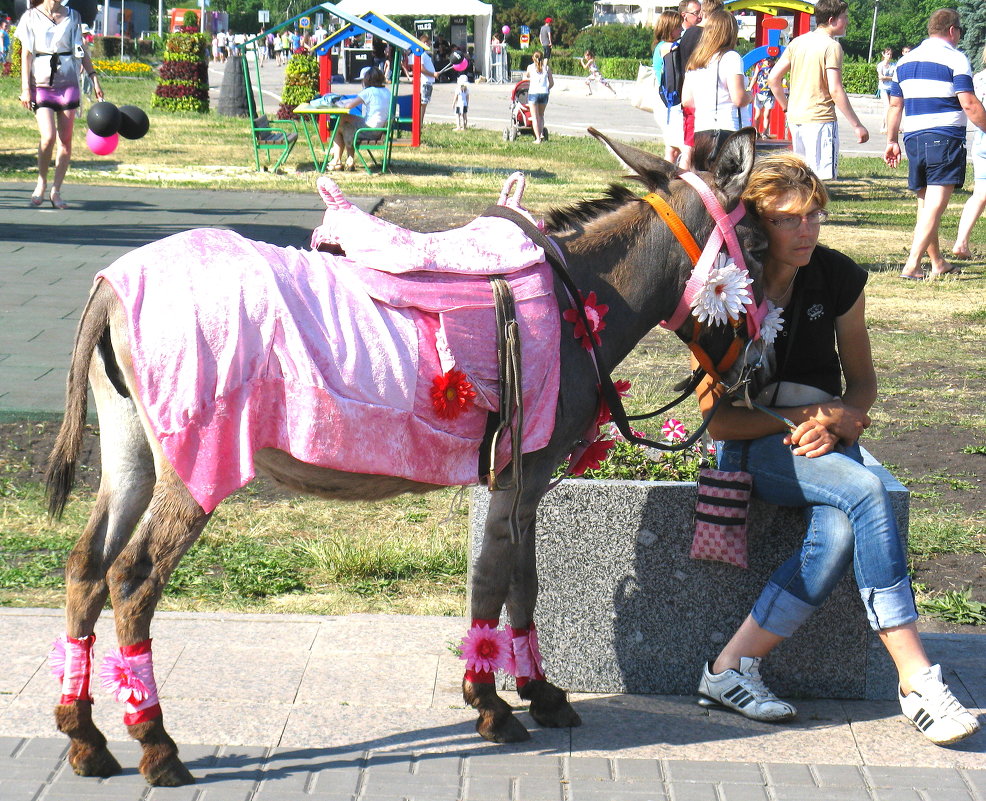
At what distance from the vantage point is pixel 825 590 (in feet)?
12.4

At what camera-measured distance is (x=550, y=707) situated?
152 inches

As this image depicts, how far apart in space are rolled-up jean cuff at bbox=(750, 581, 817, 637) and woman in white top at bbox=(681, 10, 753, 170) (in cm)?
728

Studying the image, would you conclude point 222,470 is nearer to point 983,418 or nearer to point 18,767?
point 18,767

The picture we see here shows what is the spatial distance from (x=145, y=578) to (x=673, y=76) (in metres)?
9.96

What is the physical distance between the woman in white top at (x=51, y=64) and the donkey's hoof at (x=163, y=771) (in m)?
10.2

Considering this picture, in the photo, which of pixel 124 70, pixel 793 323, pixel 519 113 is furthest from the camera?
pixel 124 70

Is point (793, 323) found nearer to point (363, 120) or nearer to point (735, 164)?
point (735, 164)

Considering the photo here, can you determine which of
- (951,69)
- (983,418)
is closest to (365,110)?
(951,69)

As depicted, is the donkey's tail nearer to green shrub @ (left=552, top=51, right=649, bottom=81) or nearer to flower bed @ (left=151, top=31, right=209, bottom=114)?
flower bed @ (left=151, top=31, right=209, bottom=114)

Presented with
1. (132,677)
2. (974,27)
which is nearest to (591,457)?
(132,677)

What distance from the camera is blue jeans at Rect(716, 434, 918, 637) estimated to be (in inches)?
146

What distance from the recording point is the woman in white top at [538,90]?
2334 cm

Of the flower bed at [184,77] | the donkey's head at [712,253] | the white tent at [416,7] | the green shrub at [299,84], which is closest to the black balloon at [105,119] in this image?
the donkey's head at [712,253]

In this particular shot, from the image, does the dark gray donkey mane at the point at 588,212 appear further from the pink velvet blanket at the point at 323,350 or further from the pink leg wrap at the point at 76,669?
the pink leg wrap at the point at 76,669
